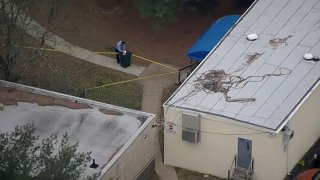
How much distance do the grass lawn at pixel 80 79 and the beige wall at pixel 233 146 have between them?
400 cm

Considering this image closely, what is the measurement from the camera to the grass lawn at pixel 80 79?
29766mm

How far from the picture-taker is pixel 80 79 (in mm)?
31234

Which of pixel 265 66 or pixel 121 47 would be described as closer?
pixel 265 66

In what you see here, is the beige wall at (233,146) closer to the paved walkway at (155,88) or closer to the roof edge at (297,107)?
the roof edge at (297,107)

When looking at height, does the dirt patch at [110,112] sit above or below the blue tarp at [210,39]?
below

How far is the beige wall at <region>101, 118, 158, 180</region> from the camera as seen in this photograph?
2322cm

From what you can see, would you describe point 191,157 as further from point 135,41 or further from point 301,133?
point 135,41

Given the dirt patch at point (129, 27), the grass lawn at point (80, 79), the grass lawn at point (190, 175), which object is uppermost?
the dirt patch at point (129, 27)

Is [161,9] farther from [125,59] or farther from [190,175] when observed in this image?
[190,175]

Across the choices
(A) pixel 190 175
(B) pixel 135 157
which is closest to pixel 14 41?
(B) pixel 135 157

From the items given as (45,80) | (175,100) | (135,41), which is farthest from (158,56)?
(175,100)

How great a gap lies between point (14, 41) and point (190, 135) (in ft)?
29.9

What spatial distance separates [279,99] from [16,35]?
11312 millimetres

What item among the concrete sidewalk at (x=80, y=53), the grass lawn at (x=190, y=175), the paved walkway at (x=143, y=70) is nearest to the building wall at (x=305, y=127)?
the grass lawn at (x=190, y=175)
